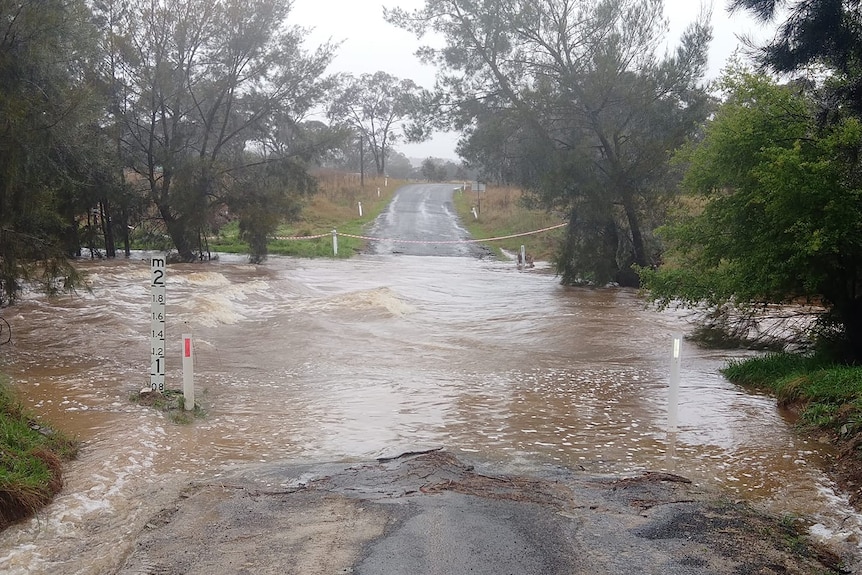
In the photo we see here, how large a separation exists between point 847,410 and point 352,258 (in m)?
24.1

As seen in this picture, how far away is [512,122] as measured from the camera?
77.0 feet

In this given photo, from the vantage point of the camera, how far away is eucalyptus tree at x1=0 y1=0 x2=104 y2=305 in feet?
36.1

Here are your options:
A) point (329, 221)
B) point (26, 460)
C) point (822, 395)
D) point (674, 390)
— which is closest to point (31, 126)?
point (26, 460)

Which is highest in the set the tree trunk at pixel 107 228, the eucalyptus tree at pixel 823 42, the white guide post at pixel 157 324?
the eucalyptus tree at pixel 823 42

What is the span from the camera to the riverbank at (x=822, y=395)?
6.76 m

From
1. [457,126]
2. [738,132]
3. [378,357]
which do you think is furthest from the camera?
[457,126]

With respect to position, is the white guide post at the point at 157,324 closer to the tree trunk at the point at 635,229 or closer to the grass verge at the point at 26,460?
the grass verge at the point at 26,460

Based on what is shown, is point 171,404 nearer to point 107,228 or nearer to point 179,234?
point 179,234

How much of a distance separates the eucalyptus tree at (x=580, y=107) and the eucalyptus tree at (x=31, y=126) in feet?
42.1

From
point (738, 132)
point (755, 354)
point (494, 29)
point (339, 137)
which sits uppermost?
point (494, 29)

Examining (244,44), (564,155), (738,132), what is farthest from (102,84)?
(738,132)

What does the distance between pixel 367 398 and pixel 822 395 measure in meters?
5.41

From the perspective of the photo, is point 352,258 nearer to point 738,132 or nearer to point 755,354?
point 755,354

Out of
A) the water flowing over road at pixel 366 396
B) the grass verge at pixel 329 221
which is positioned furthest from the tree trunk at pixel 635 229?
the grass verge at pixel 329 221
